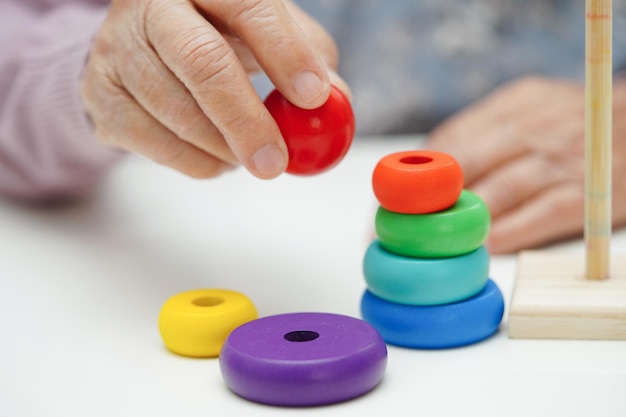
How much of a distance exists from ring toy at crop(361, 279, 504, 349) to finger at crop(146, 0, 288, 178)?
0.18 m

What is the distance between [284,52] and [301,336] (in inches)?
10.9

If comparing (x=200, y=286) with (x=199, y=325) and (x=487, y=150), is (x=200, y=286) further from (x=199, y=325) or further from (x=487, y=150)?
(x=487, y=150)

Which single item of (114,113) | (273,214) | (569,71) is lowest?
(273,214)

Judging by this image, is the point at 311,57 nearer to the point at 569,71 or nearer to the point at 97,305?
the point at 97,305

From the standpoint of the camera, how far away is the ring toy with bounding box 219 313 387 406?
0.74 meters

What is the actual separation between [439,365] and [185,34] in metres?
0.41

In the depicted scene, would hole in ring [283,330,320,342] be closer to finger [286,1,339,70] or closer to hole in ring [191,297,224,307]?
hole in ring [191,297,224,307]

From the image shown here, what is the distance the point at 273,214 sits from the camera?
4.55 feet

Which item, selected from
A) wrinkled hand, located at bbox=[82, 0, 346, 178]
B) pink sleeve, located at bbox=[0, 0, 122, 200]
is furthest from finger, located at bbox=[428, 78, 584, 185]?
pink sleeve, located at bbox=[0, 0, 122, 200]

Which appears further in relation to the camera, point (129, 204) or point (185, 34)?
point (129, 204)

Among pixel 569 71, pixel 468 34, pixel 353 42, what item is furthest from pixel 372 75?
pixel 569 71

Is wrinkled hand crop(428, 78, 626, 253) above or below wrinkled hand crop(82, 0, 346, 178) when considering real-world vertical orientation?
below

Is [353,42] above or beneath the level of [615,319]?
above

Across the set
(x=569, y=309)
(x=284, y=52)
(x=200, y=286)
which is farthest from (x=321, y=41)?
(x=569, y=309)
